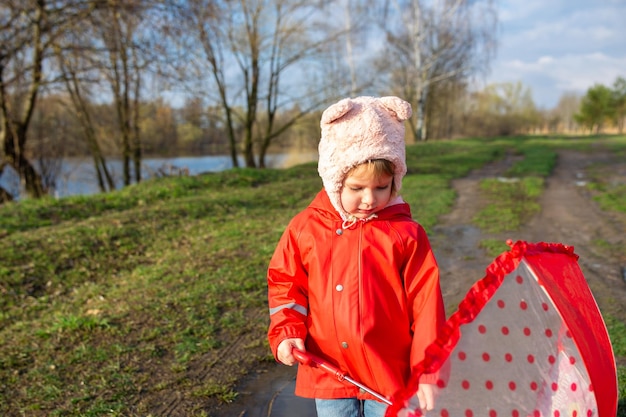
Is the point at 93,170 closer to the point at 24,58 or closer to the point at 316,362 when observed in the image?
the point at 24,58

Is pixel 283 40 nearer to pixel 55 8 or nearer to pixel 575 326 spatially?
pixel 55 8

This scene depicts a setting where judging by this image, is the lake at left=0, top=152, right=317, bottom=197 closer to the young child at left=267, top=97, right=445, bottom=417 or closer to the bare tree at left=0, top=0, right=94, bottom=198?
the bare tree at left=0, top=0, right=94, bottom=198

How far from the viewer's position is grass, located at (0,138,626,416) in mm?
3277

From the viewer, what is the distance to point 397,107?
2023 millimetres

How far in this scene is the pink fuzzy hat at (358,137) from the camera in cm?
196

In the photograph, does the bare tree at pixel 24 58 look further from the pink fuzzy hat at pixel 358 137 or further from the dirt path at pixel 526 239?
the pink fuzzy hat at pixel 358 137

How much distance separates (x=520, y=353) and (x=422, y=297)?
391mm

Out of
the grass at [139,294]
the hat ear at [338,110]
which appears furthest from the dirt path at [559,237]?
the hat ear at [338,110]

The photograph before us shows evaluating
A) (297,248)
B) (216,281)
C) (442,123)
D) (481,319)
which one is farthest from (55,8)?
(442,123)

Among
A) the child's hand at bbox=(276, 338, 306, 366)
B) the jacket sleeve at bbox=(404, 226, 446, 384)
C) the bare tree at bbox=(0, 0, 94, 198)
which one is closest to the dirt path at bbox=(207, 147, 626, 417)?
the child's hand at bbox=(276, 338, 306, 366)

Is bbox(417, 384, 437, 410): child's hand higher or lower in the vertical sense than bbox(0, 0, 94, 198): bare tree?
lower

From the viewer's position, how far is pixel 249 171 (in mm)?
13391

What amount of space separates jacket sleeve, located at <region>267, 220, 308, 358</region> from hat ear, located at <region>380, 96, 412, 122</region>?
2.03 feet

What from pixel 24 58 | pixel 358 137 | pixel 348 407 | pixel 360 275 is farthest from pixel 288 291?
pixel 24 58
